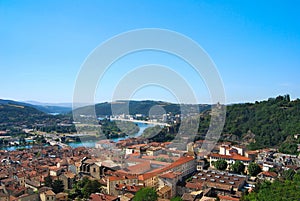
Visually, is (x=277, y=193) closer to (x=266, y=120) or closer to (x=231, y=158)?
(x=231, y=158)

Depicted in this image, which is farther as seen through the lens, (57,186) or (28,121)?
(28,121)

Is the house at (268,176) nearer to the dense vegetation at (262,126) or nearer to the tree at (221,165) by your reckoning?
the tree at (221,165)

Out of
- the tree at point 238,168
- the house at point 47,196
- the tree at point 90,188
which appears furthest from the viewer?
the tree at point 238,168

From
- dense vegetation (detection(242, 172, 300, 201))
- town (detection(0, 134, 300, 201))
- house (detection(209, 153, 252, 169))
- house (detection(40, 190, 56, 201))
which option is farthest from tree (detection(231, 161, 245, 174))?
house (detection(40, 190, 56, 201))

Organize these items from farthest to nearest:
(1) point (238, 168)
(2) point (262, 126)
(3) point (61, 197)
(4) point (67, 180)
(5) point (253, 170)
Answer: (2) point (262, 126) → (1) point (238, 168) → (5) point (253, 170) → (4) point (67, 180) → (3) point (61, 197)

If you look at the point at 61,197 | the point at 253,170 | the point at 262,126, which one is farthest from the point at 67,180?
the point at 262,126

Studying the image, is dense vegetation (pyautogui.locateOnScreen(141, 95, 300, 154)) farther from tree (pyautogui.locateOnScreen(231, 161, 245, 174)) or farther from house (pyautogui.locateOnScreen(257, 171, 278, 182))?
house (pyautogui.locateOnScreen(257, 171, 278, 182))

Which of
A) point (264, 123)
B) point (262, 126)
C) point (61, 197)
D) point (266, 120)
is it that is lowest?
point (61, 197)

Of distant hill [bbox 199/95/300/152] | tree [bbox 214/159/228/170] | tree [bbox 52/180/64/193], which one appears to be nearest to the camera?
tree [bbox 52/180/64/193]

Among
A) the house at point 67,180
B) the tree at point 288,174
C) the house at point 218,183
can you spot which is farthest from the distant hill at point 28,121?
the tree at point 288,174
